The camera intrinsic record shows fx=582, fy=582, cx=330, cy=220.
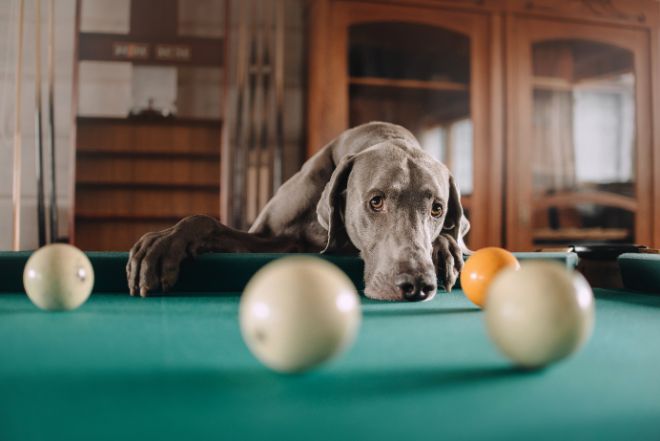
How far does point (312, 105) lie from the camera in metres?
4.04

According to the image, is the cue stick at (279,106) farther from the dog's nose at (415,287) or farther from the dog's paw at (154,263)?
the dog's nose at (415,287)

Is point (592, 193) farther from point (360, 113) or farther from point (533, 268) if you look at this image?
point (533, 268)

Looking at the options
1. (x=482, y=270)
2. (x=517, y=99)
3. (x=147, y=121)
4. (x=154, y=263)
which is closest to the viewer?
(x=482, y=270)

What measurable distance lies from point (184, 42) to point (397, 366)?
361cm

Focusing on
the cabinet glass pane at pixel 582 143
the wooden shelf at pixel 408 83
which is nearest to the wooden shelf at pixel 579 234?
the cabinet glass pane at pixel 582 143

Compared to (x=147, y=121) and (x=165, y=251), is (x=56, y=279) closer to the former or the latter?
(x=165, y=251)

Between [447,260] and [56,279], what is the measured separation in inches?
43.3

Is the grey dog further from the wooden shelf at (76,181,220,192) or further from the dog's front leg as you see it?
the wooden shelf at (76,181,220,192)

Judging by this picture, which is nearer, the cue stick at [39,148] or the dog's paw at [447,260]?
the dog's paw at [447,260]

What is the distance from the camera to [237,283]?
5.52ft

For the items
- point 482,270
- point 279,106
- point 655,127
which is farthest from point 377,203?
point 655,127

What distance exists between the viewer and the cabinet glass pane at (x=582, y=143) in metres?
4.39

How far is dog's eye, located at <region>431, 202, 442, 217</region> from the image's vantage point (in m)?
1.82

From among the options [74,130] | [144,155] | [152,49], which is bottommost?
[144,155]
